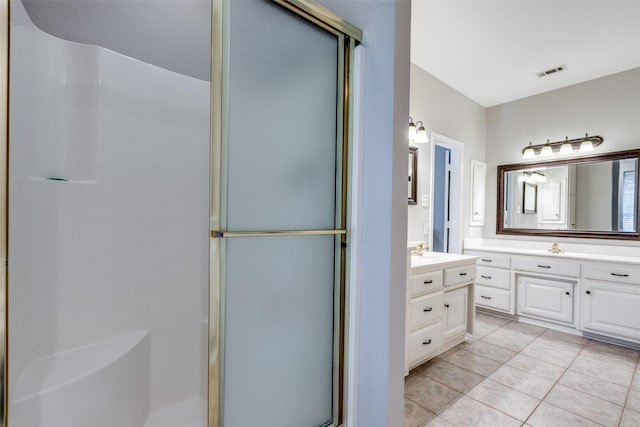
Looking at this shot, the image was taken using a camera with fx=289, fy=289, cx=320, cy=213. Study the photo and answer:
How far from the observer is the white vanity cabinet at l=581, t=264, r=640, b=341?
250 cm

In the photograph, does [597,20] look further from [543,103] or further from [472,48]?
[543,103]

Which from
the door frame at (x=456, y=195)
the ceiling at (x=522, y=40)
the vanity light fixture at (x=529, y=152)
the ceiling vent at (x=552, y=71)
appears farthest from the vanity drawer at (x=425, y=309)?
the ceiling vent at (x=552, y=71)

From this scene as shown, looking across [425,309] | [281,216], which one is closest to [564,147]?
[425,309]

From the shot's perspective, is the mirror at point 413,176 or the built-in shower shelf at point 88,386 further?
the mirror at point 413,176

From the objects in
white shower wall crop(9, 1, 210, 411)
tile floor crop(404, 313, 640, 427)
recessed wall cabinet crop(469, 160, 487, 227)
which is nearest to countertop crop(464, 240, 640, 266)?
recessed wall cabinet crop(469, 160, 487, 227)

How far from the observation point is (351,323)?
1.33 meters

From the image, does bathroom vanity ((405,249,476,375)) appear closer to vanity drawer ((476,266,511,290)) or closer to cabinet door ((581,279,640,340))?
vanity drawer ((476,266,511,290))

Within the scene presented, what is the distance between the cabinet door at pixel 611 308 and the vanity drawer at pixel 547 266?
0.13m

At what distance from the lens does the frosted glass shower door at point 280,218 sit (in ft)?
3.33

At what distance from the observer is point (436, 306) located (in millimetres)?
2193

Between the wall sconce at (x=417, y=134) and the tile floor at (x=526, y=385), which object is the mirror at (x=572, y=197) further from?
the wall sconce at (x=417, y=134)

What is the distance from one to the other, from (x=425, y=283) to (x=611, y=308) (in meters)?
1.96

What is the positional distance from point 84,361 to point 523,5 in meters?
3.39

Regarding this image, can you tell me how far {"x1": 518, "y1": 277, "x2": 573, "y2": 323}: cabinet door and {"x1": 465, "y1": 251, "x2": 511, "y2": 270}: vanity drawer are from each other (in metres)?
0.20
